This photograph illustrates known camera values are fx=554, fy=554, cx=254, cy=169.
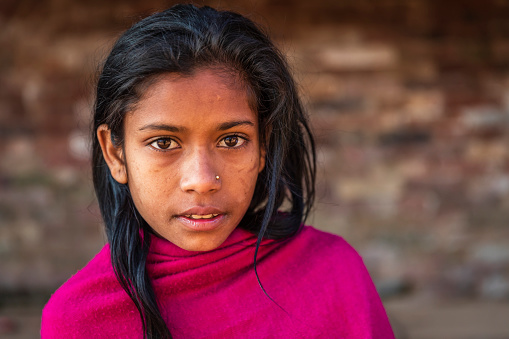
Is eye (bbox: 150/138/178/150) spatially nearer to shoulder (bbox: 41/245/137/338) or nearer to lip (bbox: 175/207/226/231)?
lip (bbox: 175/207/226/231)

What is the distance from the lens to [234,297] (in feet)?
4.60

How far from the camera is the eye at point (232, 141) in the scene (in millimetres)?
1306

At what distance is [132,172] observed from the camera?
1.32 metres

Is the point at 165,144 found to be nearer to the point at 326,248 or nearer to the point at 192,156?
the point at 192,156

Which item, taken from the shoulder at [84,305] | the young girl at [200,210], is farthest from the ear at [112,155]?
the shoulder at [84,305]

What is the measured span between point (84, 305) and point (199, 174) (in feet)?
1.38

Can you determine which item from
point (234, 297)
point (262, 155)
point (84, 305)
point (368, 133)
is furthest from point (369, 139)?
point (84, 305)

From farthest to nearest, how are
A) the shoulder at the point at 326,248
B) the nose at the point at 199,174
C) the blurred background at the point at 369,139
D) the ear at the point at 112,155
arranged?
1. the blurred background at the point at 369,139
2. the shoulder at the point at 326,248
3. the ear at the point at 112,155
4. the nose at the point at 199,174

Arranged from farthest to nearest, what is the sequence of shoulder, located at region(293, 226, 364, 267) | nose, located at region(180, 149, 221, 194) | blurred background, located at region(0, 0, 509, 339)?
1. blurred background, located at region(0, 0, 509, 339)
2. shoulder, located at region(293, 226, 364, 267)
3. nose, located at region(180, 149, 221, 194)

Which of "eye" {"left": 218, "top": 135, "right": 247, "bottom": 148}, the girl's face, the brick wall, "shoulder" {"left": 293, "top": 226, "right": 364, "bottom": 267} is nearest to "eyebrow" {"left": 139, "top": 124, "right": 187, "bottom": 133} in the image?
the girl's face

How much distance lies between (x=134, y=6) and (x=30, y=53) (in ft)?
2.45

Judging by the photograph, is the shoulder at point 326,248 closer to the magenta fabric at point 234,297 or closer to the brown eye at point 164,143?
the magenta fabric at point 234,297

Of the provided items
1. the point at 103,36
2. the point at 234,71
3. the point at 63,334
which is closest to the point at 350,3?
the point at 103,36

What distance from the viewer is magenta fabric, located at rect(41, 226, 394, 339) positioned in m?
1.30
